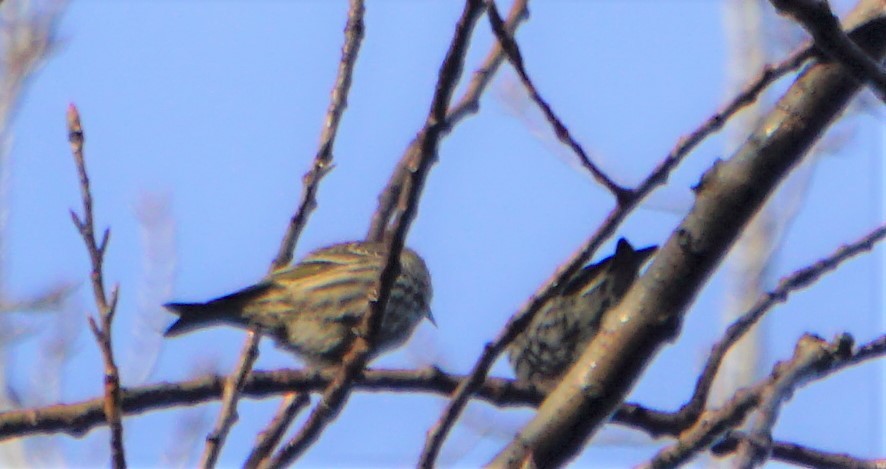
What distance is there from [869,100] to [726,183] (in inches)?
76.7

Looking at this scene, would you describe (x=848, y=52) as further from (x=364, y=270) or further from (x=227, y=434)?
(x=364, y=270)

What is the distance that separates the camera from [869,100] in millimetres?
3820

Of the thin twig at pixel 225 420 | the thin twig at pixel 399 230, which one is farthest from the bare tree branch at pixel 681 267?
the thin twig at pixel 225 420

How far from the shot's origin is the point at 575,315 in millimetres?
4645

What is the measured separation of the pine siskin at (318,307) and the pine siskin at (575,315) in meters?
0.47

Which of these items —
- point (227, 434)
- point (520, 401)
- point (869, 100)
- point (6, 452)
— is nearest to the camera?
point (227, 434)

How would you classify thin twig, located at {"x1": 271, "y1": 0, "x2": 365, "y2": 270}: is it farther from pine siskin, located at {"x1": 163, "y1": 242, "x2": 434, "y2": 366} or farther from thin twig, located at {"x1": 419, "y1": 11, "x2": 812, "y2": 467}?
pine siskin, located at {"x1": 163, "y1": 242, "x2": 434, "y2": 366}

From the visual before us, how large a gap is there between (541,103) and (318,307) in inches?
97.3

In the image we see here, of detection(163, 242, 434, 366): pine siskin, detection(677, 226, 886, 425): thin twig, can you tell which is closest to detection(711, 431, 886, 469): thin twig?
detection(677, 226, 886, 425): thin twig

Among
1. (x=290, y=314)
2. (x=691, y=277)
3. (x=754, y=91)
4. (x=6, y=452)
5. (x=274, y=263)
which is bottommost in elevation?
(x=691, y=277)

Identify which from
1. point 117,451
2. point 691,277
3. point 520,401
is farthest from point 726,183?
point 117,451

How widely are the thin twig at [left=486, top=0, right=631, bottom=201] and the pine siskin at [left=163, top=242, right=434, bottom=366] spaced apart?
177 cm

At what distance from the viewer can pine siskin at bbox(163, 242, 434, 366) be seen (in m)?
4.06

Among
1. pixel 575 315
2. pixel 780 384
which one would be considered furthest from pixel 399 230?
pixel 575 315
